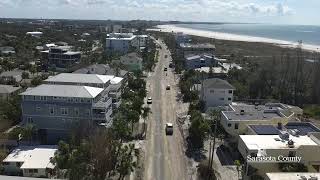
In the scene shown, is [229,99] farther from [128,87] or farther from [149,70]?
[149,70]

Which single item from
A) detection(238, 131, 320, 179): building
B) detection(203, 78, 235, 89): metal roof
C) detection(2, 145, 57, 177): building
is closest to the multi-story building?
detection(2, 145, 57, 177): building

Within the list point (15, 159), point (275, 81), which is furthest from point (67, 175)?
point (275, 81)

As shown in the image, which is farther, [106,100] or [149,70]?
[149,70]

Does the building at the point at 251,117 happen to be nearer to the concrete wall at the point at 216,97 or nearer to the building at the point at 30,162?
the concrete wall at the point at 216,97

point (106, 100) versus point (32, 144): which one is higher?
point (106, 100)

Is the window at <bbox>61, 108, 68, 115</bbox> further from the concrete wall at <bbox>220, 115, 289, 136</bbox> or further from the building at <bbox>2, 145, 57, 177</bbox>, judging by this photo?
the concrete wall at <bbox>220, 115, 289, 136</bbox>
